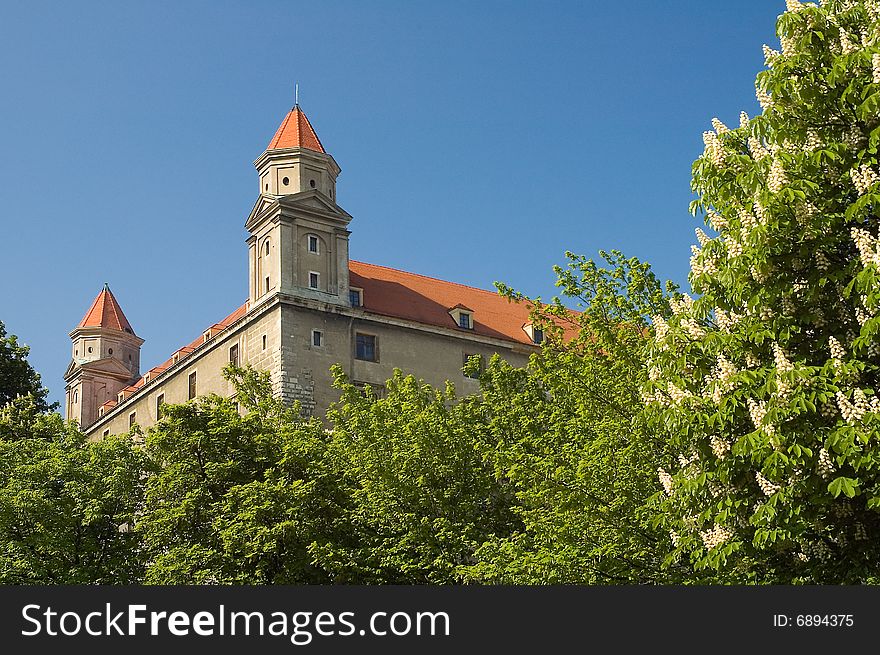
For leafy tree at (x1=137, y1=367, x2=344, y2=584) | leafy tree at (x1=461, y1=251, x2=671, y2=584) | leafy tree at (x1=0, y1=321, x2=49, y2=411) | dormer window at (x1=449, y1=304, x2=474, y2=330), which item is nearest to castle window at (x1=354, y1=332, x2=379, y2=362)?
dormer window at (x1=449, y1=304, x2=474, y2=330)

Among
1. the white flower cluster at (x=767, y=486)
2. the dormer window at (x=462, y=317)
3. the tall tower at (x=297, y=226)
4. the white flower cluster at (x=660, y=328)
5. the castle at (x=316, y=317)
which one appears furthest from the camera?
the dormer window at (x=462, y=317)

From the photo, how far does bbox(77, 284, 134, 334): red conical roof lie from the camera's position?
98750 mm

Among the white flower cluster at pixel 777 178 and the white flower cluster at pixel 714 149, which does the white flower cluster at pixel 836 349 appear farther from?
the white flower cluster at pixel 714 149

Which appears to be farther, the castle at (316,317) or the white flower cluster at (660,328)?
the castle at (316,317)

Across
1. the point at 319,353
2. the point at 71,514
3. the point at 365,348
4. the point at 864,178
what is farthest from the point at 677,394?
the point at 365,348

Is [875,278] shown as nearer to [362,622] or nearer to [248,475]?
[362,622]

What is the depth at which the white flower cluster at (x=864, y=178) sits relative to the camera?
15.9 meters

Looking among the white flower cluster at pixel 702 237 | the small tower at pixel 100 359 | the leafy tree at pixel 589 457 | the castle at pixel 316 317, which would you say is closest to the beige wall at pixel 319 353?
the castle at pixel 316 317

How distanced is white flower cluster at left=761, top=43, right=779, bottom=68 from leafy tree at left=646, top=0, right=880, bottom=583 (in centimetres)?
3

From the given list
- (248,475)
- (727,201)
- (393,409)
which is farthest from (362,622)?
(393,409)

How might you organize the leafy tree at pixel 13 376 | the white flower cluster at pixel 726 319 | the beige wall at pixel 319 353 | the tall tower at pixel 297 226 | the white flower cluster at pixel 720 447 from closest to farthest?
the white flower cluster at pixel 720 447 → the white flower cluster at pixel 726 319 → the leafy tree at pixel 13 376 → the beige wall at pixel 319 353 → the tall tower at pixel 297 226

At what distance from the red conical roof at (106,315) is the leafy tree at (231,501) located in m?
65.7

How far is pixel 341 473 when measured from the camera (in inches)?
1416

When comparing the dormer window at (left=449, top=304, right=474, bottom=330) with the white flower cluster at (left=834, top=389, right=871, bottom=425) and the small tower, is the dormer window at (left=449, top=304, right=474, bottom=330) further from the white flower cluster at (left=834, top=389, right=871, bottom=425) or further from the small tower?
the white flower cluster at (left=834, top=389, right=871, bottom=425)
